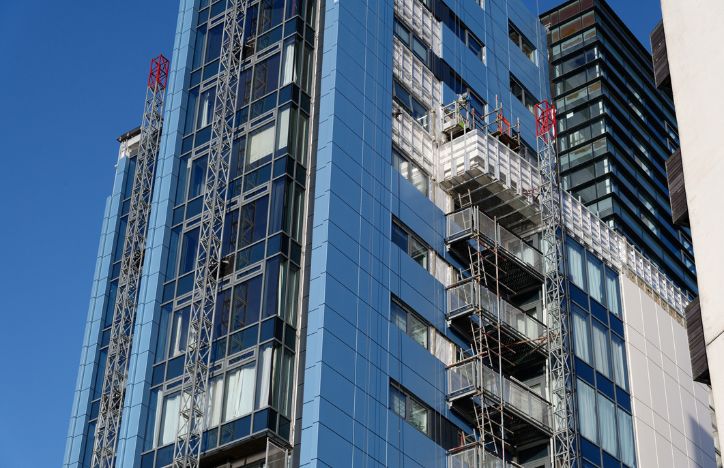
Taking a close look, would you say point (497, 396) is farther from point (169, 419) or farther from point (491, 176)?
point (169, 419)

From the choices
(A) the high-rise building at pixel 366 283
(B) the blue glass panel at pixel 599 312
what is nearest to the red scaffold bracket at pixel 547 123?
(A) the high-rise building at pixel 366 283

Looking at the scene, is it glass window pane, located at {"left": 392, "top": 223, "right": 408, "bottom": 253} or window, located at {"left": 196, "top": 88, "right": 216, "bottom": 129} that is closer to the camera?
glass window pane, located at {"left": 392, "top": 223, "right": 408, "bottom": 253}

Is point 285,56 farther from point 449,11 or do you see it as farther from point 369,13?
point 449,11

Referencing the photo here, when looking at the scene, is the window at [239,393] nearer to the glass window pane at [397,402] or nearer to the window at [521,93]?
the glass window pane at [397,402]

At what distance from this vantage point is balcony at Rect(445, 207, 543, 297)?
222 feet

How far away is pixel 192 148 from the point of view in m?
67.1

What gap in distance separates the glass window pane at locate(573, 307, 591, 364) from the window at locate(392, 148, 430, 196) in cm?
1147

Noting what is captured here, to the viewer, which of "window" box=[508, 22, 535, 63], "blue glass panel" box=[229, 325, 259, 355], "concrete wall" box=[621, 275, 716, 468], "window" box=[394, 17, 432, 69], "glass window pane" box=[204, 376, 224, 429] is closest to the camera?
"glass window pane" box=[204, 376, 224, 429]

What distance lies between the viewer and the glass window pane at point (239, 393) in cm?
5538

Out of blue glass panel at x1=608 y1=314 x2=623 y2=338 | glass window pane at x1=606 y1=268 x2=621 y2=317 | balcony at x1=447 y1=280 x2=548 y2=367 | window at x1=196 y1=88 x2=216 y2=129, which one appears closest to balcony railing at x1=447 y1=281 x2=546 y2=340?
balcony at x1=447 y1=280 x2=548 y2=367

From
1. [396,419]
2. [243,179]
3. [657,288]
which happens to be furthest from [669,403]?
[243,179]

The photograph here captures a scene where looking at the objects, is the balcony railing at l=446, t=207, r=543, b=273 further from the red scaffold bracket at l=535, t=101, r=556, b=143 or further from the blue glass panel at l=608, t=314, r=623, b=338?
the red scaffold bracket at l=535, t=101, r=556, b=143

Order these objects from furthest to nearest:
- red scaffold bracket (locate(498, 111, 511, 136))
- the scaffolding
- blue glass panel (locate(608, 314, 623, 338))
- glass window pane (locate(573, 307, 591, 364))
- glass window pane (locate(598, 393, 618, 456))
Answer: red scaffold bracket (locate(498, 111, 511, 136)) < blue glass panel (locate(608, 314, 623, 338)) < glass window pane (locate(573, 307, 591, 364)) < glass window pane (locate(598, 393, 618, 456)) < the scaffolding

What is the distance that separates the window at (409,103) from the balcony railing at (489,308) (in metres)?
10.5
